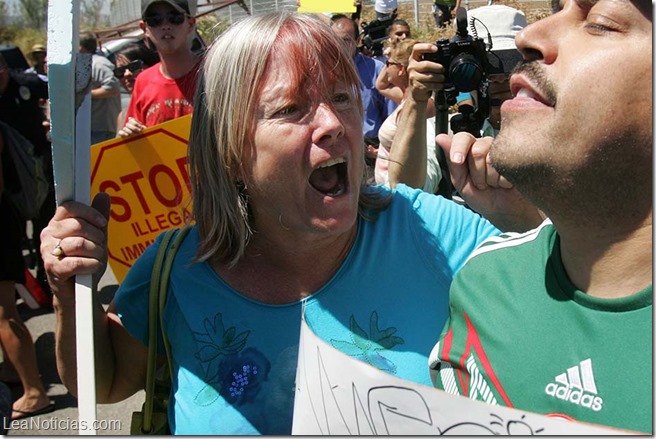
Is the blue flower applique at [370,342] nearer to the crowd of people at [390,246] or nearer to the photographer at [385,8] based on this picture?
the crowd of people at [390,246]

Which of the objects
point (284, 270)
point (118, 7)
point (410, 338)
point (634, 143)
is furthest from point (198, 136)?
point (118, 7)

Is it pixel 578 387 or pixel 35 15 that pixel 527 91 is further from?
pixel 35 15

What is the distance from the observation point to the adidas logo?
1.14 meters

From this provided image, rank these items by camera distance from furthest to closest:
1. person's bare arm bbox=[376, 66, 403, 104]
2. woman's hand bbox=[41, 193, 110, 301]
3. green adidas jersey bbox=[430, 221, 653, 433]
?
person's bare arm bbox=[376, 66, 403, 104] < woman's hand bbox=[41, 193, 110, 301] < green adidas jersey bbox=[430, 221, 653, 433]

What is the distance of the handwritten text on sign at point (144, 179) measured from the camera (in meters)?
3.79

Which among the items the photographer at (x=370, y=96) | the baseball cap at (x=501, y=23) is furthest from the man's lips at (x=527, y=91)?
the photographer at (x=370, y=96)

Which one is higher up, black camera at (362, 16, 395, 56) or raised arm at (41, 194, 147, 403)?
raised arm at (41, 194, 147, 403)

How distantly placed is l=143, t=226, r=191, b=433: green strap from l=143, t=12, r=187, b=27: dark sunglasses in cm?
Answer: 256

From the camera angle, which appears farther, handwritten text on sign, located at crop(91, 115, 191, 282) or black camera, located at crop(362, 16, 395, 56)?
black camera, located at crop(362, 16, 395, 56)

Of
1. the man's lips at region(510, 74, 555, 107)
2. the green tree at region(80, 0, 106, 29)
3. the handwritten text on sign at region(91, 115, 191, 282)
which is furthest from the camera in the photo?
the green tree at region(80, 0, 106, 29)

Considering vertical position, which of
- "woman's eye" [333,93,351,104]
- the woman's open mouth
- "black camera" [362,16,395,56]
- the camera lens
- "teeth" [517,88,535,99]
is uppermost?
"teeth" [517,88,535,99]

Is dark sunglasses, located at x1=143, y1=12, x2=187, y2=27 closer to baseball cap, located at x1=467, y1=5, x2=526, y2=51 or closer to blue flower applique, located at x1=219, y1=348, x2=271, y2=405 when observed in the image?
baseball cap, located at x1=467, y1=5, x2=526, y2=51

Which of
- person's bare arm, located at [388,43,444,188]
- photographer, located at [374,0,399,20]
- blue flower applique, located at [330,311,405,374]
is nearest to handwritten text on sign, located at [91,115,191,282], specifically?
person's bare arm, located at [388,43,444,188]

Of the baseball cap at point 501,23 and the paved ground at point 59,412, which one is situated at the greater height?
the baseball cap at point 501,23
